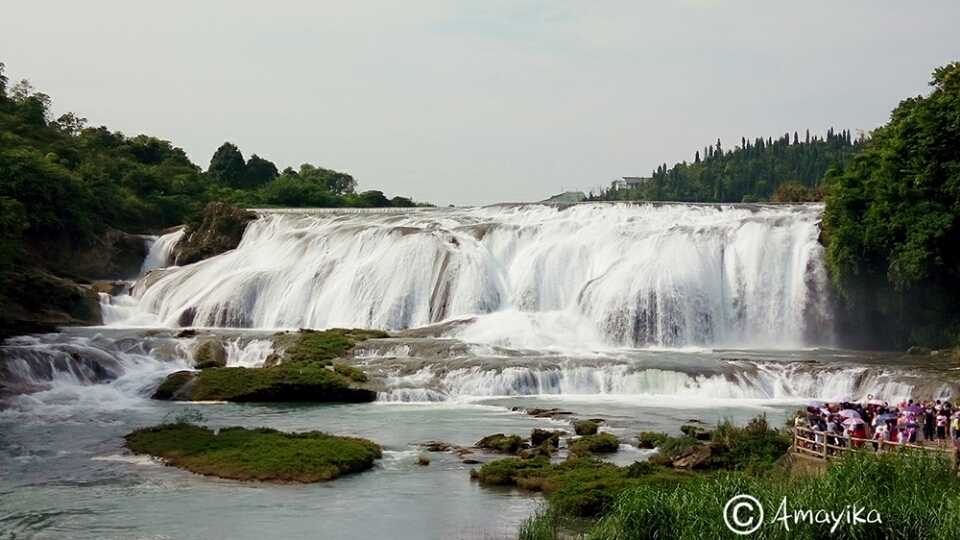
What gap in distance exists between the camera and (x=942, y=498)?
1652 cm

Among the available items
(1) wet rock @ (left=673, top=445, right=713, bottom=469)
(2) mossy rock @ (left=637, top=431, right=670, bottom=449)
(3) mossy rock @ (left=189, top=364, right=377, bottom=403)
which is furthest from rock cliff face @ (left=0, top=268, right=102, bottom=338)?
(1) wet rock @ (left=673, top=445, right=713, bottom=469)

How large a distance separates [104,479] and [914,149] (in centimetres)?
3497

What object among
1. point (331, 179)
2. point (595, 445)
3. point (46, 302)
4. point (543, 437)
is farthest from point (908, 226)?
point (331, 179)

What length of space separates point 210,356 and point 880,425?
28.5 metres

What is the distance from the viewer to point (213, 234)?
224 feet

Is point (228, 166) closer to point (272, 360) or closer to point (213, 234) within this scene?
point (213, 234)

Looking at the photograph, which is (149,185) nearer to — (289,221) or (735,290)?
(289,221)

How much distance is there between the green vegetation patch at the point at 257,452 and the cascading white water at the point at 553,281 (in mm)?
19137

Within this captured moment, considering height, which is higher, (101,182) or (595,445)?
(101,182)

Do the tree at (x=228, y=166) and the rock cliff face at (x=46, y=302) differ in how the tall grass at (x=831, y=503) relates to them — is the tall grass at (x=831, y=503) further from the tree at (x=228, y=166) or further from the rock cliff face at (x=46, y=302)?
the tree at (x=228, y=166)

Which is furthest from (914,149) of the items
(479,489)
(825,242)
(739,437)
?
(479,489)

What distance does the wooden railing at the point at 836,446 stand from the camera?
1948cm

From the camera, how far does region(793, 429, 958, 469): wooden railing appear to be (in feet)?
63.9

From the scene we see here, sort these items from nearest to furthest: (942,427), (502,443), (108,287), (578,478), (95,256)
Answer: (942,427) → (578,478) → (502,443) → (108,287) → (95,256)
